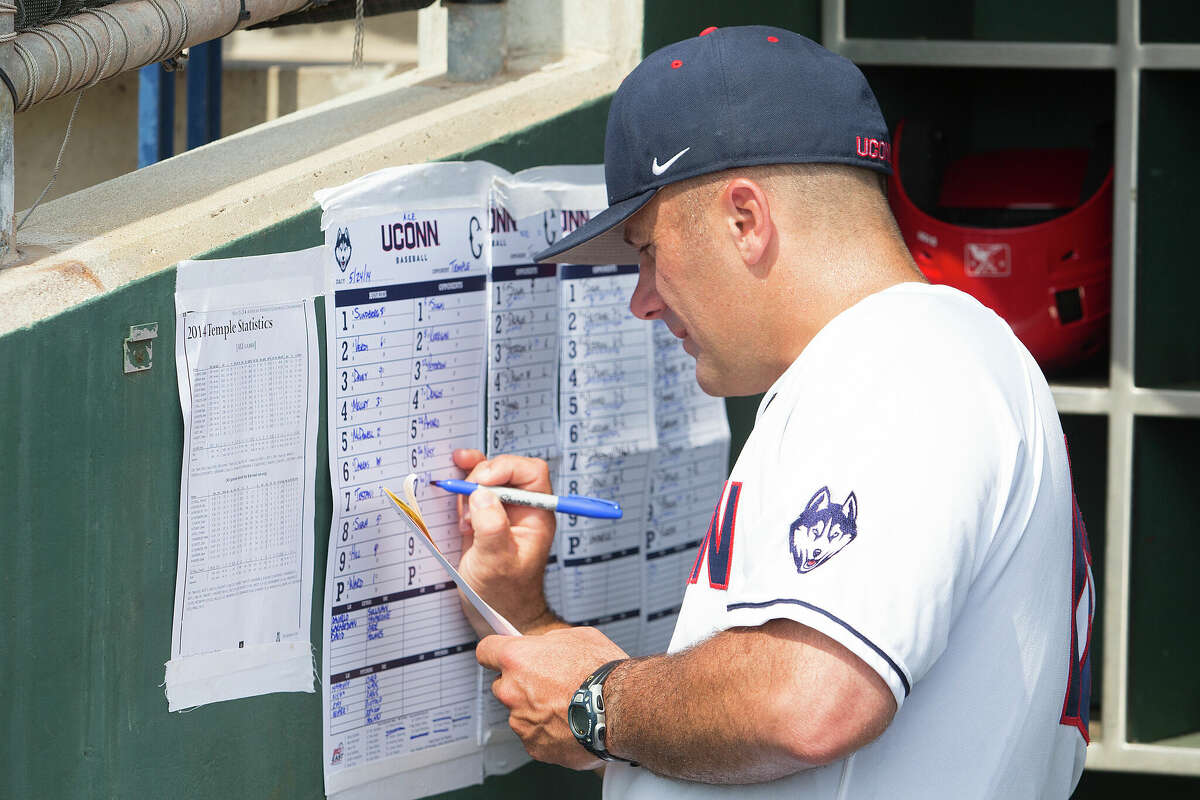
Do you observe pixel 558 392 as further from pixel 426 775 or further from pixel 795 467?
pixel 795 467

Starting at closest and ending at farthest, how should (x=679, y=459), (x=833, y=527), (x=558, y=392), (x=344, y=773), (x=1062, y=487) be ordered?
(x=833, y=527) → (x=1062, y=487) → (x=344, y=773) → (x=558, y=392) → (x=679, y=459)

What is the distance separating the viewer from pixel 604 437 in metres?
1.71

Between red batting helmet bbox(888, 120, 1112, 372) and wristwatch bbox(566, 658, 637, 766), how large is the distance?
1223mm

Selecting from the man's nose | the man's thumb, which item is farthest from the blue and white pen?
the man's nose

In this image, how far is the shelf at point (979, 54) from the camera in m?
2.09

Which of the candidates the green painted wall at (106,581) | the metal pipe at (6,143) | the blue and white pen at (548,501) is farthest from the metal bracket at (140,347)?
the blue and white pen at (548,501)

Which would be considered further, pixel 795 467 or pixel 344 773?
pixel 344 773

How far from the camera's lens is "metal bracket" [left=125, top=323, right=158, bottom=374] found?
3.83 feet

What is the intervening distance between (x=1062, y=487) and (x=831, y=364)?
0.23 m

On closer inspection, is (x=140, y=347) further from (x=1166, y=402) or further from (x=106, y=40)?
(x=1166, y=402)

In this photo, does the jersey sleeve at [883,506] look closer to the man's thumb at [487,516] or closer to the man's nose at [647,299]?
the man's nose at [647,299]

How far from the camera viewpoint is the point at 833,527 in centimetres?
101

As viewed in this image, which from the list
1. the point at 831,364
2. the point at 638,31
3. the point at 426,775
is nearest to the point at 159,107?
the point at 638,31

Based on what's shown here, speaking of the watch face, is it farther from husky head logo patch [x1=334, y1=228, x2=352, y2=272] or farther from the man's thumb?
husky head logo patch [x1=334, y1=228, x2=352, y2=272]
